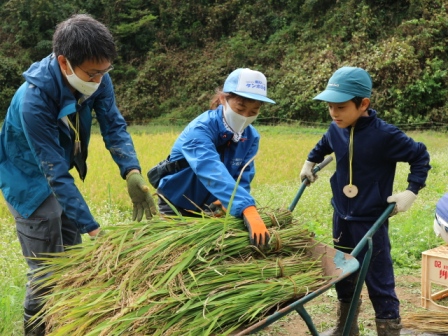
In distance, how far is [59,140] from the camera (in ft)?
9.41

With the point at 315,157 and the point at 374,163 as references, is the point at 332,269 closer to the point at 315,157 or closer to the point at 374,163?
the point at 374,163

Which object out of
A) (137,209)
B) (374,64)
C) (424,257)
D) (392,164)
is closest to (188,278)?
(137,209)

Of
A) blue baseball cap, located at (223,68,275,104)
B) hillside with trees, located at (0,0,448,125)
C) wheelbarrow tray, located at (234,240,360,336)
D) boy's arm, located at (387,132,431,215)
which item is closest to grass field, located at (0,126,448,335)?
wheelbarrow tray, located at (234,240,360,336)

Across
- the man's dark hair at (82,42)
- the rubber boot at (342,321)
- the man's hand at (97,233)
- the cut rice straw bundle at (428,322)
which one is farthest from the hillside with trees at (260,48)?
the man's hand at (97,233)

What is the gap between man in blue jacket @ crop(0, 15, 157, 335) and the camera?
2623mm

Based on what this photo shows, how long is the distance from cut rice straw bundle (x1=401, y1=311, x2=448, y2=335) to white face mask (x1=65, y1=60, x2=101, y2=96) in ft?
8.28

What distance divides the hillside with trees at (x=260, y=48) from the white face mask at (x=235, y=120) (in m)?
16.4

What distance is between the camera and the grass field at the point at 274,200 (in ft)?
13.2

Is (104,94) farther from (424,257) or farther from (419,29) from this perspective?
(419,29)

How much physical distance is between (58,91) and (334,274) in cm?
157

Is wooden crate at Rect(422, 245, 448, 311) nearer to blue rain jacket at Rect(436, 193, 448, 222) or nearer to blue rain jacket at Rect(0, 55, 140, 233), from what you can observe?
blue rain jacket at Rect(436, 193, 448, 222)

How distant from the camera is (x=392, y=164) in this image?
3.19 m

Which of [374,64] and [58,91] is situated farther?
[374,64]

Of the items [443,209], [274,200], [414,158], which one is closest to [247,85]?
[414,158]
